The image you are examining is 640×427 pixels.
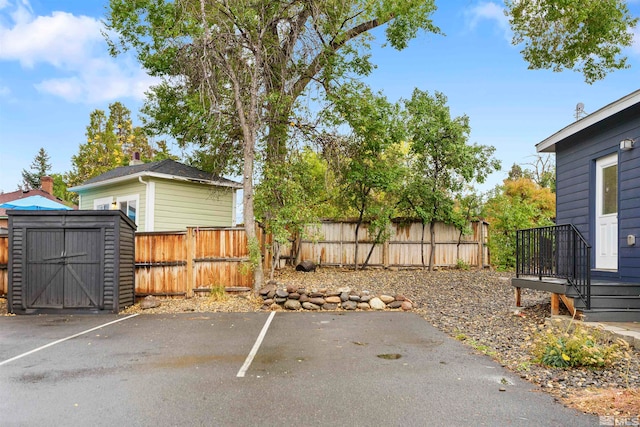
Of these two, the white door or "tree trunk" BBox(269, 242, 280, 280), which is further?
"tree trunk" BBox(269, 242, 280, 280)

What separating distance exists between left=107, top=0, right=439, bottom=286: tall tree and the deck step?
22.4ft

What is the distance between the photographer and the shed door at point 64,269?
9.98 m

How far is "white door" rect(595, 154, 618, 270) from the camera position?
8.16 m

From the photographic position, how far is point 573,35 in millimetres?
14500

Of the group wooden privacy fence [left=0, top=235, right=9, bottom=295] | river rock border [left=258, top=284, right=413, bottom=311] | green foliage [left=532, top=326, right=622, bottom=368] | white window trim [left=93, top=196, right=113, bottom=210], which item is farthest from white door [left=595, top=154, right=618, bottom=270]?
white window trim [left=93, top=196, right=113, bottom=210]

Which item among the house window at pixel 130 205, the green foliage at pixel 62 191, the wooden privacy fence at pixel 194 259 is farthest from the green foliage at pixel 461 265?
the green foliage at pixel 62 191

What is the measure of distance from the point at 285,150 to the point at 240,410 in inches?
380

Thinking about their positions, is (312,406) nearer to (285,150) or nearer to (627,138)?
(627,138)

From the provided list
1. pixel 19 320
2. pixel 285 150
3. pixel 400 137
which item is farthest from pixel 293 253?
pixel 19 320

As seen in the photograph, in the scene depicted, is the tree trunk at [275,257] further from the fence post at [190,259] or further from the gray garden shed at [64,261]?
the gray garden shed at [64,261]

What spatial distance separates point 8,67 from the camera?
17750mm

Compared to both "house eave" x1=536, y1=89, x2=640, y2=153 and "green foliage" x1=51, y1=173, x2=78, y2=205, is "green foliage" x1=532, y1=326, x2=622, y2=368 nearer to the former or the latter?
"house eave" x1=536, y1=89, x2=640, y2=153

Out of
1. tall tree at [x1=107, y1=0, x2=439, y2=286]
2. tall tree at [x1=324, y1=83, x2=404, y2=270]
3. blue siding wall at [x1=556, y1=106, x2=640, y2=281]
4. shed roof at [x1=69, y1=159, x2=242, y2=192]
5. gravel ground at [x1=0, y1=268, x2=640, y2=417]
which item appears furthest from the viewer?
shed roof at [x1=69, y1=159, x2=242, y2=192]

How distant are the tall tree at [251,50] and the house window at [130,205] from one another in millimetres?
2918
